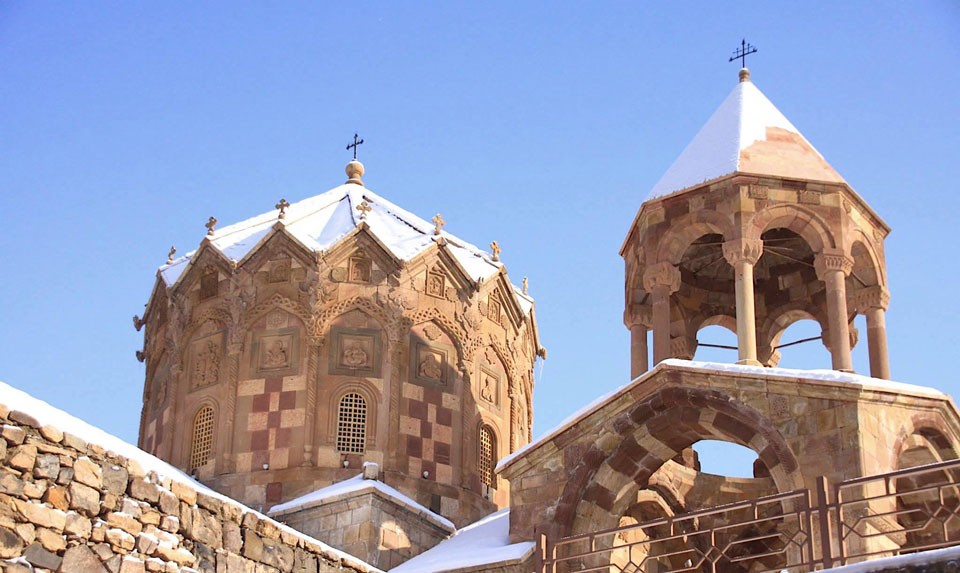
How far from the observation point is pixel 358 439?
25594 millimetres

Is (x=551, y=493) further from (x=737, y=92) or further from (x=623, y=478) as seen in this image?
(x=737, y=92)

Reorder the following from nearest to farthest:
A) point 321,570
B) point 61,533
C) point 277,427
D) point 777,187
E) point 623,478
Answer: point 61,533 < point 321,570 < point 623,478 < point 777,187 < point 277,427

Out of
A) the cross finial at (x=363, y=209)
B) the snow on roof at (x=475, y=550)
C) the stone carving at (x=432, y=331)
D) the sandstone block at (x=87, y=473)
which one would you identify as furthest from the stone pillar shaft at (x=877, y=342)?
the sandstone block at (x=87, y=473)

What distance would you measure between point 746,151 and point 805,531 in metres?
9.55

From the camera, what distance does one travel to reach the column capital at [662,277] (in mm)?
23891

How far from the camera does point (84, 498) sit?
1475 centimetres

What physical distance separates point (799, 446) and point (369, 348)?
366 inches

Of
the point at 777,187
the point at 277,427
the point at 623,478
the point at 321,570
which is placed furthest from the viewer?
the point at 277,427

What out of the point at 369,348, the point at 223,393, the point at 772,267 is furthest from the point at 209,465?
the point at 772,267

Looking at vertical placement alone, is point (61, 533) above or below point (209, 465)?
below

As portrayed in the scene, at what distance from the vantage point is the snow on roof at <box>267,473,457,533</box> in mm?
23891

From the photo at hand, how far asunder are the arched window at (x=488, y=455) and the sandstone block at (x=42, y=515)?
13.2 metres

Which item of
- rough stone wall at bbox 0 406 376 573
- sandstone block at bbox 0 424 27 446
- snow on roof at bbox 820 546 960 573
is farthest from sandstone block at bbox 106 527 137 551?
snow on roof at bbox 820 546 960 573

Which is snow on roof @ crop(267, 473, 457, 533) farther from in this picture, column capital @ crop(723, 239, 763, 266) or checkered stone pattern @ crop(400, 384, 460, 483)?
column capital @ crop(723, 239, 763, 266)
